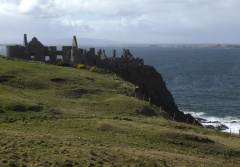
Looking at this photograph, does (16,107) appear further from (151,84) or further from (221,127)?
(151,84)

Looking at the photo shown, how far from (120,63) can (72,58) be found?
9.73 metres

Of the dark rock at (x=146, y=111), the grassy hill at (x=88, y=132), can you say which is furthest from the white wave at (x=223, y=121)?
the dark rock at (x=146, y=111)

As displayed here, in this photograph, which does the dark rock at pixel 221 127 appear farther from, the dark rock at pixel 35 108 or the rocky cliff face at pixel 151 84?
the dark rock at pixel 35 108

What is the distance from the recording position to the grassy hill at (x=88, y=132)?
25.6 meters

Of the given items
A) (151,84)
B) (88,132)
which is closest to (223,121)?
(151,84)

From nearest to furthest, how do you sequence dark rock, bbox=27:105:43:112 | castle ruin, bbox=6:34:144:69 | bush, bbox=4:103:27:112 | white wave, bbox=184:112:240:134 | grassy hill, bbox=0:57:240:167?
grassy hill, bbox=0:57:240:167 < bush, bbox=4:103:27:112 < dark rock, bbox=27:105:43:112 < white wave, bbox=184:112:240:134 < castle ruin, bbox=6:34:144:69

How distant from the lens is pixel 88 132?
34062 mm

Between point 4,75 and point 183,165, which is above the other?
point 4,75

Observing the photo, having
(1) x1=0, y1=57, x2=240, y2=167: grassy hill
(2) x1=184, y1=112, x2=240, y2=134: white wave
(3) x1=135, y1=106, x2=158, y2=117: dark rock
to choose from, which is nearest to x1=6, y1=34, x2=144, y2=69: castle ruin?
(2) x1=184, y1=112, x2=240, y2=134: white wave

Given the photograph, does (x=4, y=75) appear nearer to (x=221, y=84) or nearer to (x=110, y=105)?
(x=110, y=105)

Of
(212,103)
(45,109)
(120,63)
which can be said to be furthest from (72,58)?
(45,109)

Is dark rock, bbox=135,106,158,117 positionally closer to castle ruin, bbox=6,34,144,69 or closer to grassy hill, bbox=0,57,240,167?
grassy hill, bbox=0,57,240,167

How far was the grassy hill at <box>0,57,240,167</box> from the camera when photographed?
25.6 metres

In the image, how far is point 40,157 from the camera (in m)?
23.8
